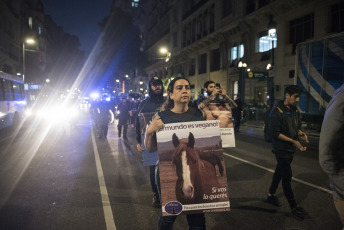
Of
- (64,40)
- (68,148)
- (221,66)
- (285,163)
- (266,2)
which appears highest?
(64,40)

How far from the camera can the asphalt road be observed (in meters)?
4.02

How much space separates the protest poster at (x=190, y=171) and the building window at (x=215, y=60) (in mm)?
29974

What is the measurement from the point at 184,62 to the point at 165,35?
10087mm

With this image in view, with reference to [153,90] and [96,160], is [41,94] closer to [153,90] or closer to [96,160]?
[96,160]

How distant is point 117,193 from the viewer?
533 cm

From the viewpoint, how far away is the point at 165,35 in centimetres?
4919

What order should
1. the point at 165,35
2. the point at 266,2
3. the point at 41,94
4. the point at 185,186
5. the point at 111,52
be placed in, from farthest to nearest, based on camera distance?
the point at 111,52 → the point at 165,35 → the point at 41,94 → the point at 266,2 → the point at 185,186

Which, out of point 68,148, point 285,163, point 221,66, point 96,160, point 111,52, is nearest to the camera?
point 285,163

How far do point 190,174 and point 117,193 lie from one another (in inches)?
124

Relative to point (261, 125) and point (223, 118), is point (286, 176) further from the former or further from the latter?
point (261, 125)

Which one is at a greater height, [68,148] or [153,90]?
[153,90]

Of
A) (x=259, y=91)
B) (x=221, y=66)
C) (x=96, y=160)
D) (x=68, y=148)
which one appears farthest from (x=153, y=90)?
(x=221, y=66)

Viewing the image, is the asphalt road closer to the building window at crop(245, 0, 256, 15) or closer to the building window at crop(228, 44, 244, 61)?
the building window at crop(245, 0, 256, 15)

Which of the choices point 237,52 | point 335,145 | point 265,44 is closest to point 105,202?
point 335,145
